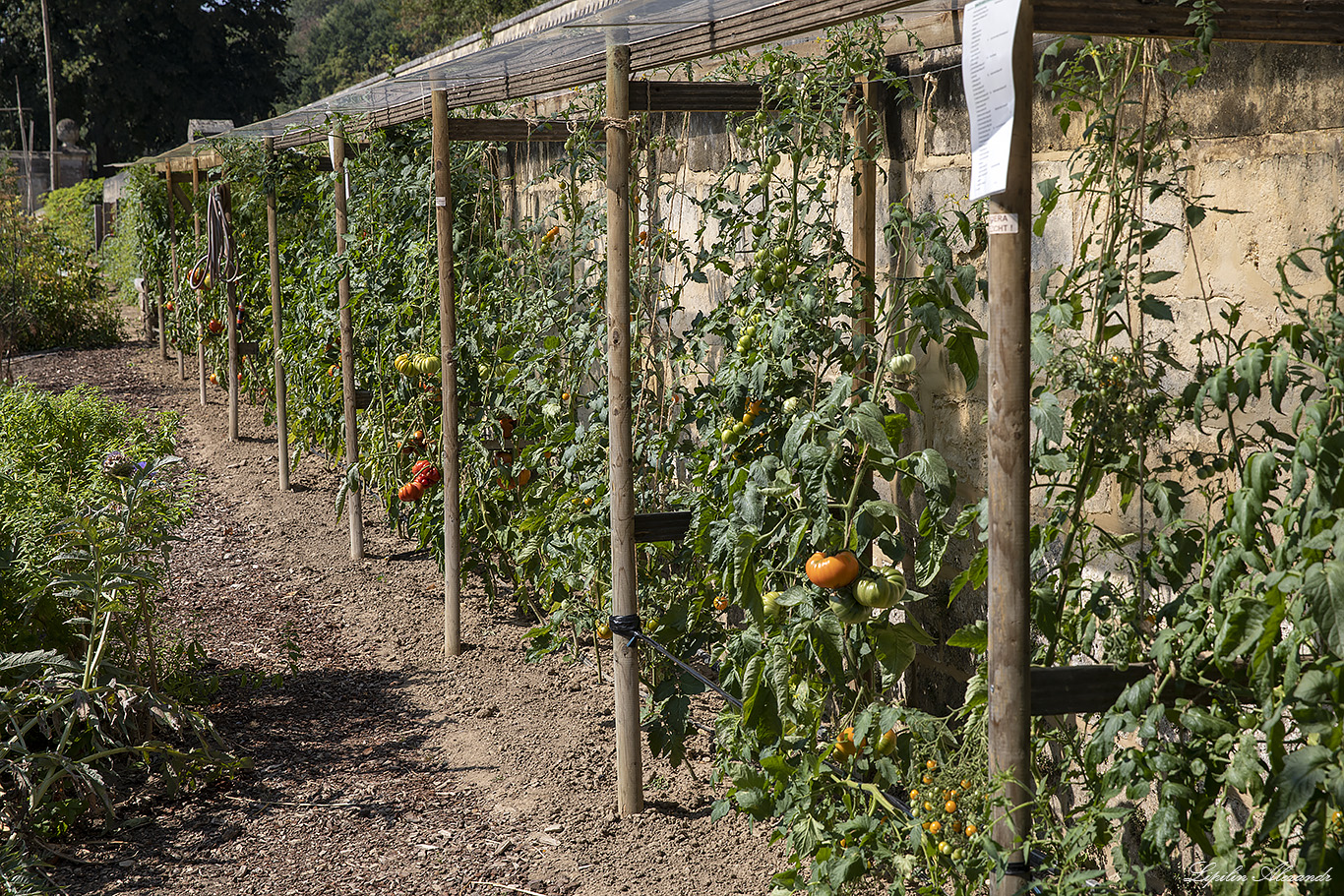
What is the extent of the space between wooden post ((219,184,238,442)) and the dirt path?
2494 millimetres

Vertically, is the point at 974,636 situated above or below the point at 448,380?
below

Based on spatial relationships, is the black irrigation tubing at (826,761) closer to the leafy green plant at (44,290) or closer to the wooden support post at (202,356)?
the wooden support post at (202,356)

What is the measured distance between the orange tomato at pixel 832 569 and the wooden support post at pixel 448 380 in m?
2.17

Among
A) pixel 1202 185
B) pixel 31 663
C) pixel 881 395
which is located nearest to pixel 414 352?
pixel 31 663

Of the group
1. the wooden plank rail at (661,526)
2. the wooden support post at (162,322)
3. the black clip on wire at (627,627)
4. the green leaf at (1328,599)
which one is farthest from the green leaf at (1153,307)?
the wooden support post at (162,322)

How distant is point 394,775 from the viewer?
323cm

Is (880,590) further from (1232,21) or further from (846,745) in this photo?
(1232,21)

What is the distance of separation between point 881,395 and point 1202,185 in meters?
0.73

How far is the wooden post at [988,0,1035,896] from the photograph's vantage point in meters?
1.45

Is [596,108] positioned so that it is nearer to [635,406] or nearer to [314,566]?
[635,406]

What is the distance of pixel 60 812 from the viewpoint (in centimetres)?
277

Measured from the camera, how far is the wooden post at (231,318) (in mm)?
7270

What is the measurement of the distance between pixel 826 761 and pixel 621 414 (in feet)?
3.23

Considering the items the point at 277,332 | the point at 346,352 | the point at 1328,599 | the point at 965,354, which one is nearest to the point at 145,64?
the point at 277,332
